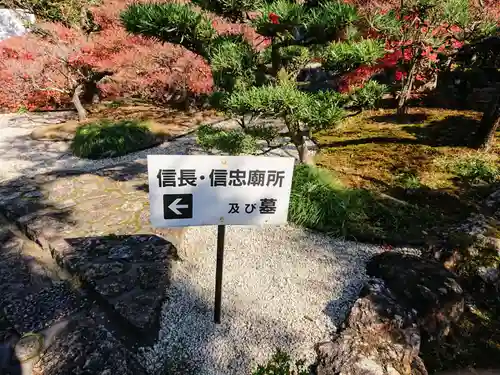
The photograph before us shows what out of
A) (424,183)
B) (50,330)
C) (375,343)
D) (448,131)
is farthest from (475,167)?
(50,330)

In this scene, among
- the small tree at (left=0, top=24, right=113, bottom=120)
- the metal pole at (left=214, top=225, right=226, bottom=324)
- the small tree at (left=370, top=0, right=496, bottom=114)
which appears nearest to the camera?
the metal pole at (left=214, top=225, right=226, bottom=324)

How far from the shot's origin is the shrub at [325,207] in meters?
3.43

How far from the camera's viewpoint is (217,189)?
1.90 m

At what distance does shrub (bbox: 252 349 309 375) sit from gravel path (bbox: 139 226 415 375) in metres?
0.04

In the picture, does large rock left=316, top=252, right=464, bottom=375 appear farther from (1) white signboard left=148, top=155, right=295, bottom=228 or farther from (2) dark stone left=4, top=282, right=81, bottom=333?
(2) dark stone left=4, top=282, right=81, bottom=333

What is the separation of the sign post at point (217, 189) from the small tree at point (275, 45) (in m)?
0.96

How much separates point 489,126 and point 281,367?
520cm

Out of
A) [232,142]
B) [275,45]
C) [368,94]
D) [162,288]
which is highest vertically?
[275,45]

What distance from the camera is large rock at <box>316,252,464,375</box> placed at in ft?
6.45

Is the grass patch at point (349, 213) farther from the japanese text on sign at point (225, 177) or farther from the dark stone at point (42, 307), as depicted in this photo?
the dark stone at point (42, 307)

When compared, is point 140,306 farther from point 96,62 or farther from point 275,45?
point 96,62

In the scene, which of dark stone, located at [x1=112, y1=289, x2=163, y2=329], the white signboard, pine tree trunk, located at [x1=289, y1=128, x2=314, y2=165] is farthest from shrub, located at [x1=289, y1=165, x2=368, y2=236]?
dark stone, located at [x1=112, y1=289, x2=163, y2=329]

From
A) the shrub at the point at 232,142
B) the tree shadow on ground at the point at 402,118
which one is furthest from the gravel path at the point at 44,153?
the tree shadow on ground at the point at 402,118

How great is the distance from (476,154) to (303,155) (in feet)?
9.69
